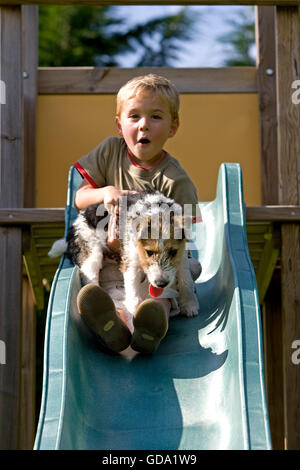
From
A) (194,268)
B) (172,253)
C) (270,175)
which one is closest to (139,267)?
(172,253)

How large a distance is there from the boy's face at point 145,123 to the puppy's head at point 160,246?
0.62 m

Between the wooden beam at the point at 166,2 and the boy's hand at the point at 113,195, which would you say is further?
the wooden beam at the point at 166,2

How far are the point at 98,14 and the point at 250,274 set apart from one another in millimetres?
16528

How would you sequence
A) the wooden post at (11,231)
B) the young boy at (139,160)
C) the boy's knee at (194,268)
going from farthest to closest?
the wooden post at (11,231) < the boy's knee at (194,268) < the young boy at (139,160)

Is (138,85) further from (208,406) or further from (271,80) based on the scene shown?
(271,80)

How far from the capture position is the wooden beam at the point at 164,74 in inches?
304

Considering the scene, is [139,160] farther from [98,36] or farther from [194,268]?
[98,36]

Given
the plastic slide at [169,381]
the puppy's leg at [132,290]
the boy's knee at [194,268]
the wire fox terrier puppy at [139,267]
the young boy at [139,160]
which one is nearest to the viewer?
the plastic slide at [169,381]

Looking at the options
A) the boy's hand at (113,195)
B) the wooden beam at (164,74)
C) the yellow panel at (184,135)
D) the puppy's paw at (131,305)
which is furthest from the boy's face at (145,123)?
the wooden beam at (164,74)

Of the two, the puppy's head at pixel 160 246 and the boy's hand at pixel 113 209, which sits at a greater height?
the boy's hand at pixel 113 209

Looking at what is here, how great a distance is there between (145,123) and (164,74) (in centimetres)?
326

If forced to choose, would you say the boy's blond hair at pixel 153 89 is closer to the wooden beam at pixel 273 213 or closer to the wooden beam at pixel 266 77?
the wooden beam at pixel 273 213

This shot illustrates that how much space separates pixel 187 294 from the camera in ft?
15.4

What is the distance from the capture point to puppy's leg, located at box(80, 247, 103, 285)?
4.68m
